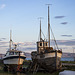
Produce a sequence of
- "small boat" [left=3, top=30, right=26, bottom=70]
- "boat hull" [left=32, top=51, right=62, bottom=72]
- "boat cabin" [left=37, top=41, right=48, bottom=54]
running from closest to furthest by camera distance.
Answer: "boat hull" [left=32, top=51, right=62, bottom=72], "small boat" [left=3, top=30, right=26, bottom=70], "boat cabin" [left=37, top=41, right=48, bottom=54]

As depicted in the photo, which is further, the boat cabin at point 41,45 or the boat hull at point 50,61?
the boat cabin at point 41,45

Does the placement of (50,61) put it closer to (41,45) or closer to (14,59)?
(41,45)

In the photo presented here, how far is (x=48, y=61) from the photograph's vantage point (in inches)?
1850

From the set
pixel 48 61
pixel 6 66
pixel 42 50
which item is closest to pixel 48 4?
pixel 42 50

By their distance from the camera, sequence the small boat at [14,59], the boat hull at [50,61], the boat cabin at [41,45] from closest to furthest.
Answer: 1. the boat hull at [50,61]
2. the small boat at [14,59]
3. the boat cabin at [41,45]

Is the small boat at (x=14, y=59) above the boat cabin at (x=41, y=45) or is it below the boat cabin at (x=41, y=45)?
below

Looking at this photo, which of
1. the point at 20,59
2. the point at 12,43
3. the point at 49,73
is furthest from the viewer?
the point at 12,43

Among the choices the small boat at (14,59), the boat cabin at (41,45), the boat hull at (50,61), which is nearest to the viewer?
the boat hull at (50,61)

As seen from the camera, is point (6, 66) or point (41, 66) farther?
point (6, 66)

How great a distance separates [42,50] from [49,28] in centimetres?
602

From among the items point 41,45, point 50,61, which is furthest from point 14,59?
point 50,61

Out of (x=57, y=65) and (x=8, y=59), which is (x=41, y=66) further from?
(x=8, y=59)

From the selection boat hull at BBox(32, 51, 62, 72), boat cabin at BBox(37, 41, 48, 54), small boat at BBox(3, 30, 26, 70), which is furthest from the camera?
boat cabin at BBox(37, 41, 48, 54)

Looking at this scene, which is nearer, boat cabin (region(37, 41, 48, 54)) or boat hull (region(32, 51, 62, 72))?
boat hull (region(32, 51, 62, 72))
